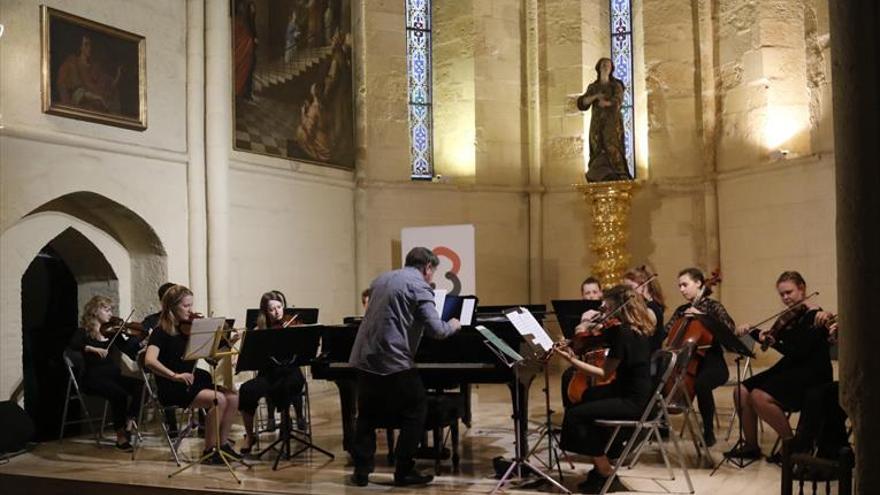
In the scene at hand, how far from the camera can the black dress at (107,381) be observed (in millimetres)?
8297

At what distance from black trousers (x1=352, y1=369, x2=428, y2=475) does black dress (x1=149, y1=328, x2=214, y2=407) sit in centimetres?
168

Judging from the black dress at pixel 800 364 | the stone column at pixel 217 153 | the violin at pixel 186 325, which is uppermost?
the stone column at pixel 217 153

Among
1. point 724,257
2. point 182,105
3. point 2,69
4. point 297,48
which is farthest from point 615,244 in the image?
point 2,69

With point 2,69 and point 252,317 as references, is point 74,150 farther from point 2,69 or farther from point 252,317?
point 252,317

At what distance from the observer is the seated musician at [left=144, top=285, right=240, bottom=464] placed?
714 cm

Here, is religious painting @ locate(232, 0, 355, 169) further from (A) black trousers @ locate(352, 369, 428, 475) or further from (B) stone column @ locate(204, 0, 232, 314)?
(A) black trousers @ locate(352, 369, 428, 475)

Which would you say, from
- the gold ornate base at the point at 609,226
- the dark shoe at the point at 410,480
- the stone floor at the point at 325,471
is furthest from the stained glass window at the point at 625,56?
the dark shoe at the point at 410,480

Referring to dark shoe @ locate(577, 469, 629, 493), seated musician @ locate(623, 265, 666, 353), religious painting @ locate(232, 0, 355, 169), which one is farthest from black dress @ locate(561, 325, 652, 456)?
religious painting @ locate(232, 0, 355, 169)

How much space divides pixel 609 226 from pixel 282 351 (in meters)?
6.54

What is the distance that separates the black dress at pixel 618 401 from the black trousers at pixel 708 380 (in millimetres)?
1499

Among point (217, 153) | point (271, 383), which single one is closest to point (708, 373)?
point (271, 383)

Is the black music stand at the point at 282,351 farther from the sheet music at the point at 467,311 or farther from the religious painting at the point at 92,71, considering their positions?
the religious painting at the point at 92,71

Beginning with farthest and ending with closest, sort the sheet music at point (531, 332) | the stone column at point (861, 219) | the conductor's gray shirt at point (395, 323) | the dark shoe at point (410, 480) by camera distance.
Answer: the dark shoe at point (410, 480)
the conductor's gray shirt at point (395, 323)
the sheet music at point (531, 332)
the stone column at point (861, 219)

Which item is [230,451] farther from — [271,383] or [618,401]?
[618,401]
